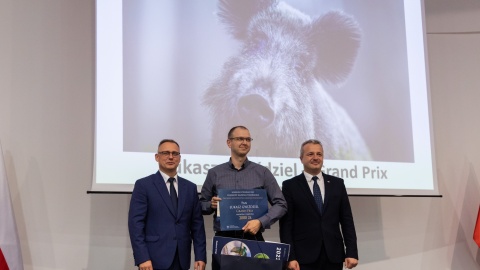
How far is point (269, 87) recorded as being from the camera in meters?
4.49

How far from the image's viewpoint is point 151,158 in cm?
408

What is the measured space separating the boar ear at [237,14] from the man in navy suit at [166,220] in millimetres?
1424

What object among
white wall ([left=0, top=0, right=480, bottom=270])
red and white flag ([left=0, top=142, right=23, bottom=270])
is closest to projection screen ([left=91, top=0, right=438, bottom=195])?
white wall ([left=0, top=0, right=480, bottom=270])

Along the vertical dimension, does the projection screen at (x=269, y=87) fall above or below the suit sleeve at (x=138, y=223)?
above

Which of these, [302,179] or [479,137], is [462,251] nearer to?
[479,137]

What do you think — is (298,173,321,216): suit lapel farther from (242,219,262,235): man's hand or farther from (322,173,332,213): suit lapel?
(242,219,262,235): man's hand

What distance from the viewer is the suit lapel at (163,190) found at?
11.0ft

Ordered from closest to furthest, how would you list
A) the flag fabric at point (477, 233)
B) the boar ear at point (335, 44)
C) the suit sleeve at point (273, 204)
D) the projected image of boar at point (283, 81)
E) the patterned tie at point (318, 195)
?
1. the suit sleeve at point (273, 204)
2. the patterned tie at point (318, 195)
3. the projected image of boar at point (283, 81)
4. the boar ear at point (335, 44)
5. the flag fabric at point (477, 233)

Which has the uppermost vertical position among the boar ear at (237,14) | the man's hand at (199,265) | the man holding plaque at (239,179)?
the boar ear at (237,14)

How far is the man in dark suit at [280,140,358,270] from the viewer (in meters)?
3.53

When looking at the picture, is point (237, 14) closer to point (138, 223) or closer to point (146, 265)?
point (138, 223)

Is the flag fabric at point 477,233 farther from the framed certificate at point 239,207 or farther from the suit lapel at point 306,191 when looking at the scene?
the framed certificate at point 239,207

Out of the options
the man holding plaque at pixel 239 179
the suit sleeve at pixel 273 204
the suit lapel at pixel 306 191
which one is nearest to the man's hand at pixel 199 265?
the man holding plaque at pixel 239 179

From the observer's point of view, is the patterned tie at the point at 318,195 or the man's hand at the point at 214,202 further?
the patterned tie at the point at 318,195
